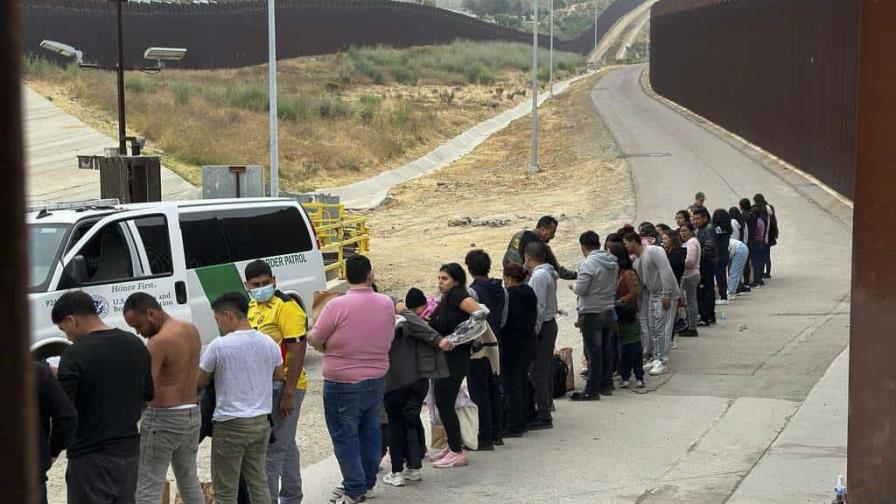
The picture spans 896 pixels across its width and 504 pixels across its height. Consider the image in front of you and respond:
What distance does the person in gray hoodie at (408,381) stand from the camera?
29.3 feet

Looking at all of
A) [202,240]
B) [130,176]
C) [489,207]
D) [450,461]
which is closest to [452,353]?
[450,461]

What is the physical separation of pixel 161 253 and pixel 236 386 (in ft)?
18.5

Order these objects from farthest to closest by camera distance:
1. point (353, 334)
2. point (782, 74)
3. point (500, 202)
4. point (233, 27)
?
point (233, 27) → point (500, 202) → point (782, 74) → point (353, 334)

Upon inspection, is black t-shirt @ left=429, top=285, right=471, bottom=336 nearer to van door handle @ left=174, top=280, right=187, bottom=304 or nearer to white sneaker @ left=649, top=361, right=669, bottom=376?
van door handle @ left=174, top=280, right=187, bottom=304

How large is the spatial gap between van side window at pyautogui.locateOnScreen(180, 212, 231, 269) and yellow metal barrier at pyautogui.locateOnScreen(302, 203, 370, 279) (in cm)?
622

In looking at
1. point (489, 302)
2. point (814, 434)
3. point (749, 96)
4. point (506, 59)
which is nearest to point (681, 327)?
point (814, 434)

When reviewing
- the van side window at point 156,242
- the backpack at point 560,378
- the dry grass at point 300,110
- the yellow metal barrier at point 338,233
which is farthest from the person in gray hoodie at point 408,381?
the dry grass at point 300,110

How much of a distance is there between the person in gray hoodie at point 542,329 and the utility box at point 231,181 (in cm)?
Result: 893

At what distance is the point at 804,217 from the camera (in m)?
29.3

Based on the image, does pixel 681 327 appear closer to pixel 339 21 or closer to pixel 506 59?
pixel 339 21

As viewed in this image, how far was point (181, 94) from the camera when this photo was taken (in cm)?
4966

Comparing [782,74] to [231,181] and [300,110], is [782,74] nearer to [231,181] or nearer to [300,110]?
[300,110]

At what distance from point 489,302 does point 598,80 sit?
80366 mm

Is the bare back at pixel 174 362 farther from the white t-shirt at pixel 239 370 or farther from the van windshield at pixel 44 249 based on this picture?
the van windshield at pixel 44 249
